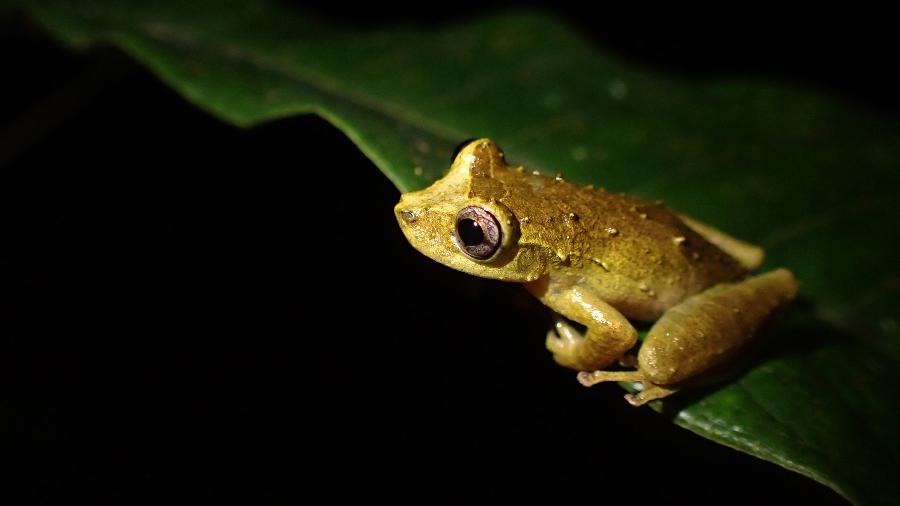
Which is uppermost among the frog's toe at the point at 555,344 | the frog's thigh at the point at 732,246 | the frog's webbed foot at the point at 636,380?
the frog's thigh at the point at 732,246

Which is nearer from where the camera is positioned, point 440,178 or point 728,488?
point 440,178

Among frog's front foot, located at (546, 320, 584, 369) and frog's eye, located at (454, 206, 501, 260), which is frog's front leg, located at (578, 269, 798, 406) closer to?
frog's front foot, located at (546, 320, 584, 369)

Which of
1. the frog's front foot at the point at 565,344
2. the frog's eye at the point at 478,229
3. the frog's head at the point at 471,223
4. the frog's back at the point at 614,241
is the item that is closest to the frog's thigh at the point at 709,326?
the frog's back at the point at 614,241

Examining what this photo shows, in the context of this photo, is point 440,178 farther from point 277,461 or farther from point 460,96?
point 277,461

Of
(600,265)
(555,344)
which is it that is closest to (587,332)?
(555,344)

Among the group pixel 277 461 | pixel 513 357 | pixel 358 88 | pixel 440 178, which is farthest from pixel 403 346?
pixel 358 88

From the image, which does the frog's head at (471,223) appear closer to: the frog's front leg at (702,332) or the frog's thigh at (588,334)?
the frog's thigh at (588,334)

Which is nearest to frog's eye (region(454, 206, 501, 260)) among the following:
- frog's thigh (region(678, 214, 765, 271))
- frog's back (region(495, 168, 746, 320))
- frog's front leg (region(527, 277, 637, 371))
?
frog's back (region(495, 168, 746, 320))

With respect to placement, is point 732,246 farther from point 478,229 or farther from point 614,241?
point 478,229

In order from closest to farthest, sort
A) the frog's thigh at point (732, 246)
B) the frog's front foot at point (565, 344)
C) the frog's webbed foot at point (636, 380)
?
the frog's webbed foot at point (636, 380) → the frog's front foot at point (565, 344) → the frog's thigh at point (732, 246)
